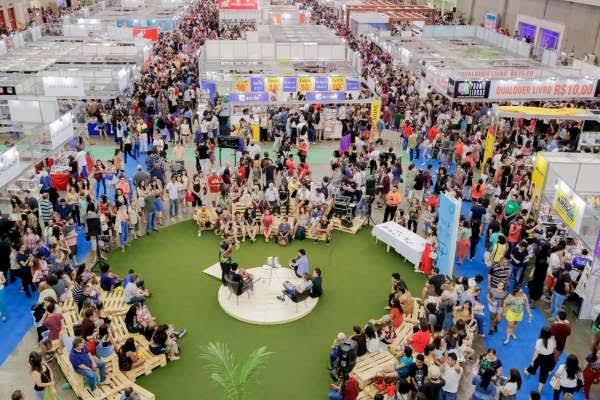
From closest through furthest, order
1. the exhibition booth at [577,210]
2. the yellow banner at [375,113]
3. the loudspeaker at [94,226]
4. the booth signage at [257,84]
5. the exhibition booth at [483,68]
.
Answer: the exhibition booth at [577,210] < the loudspeaker at [94,226] < the exhibition booth at [483,68] < the yellow banner at [375,113] < the booth signage at [257,84]

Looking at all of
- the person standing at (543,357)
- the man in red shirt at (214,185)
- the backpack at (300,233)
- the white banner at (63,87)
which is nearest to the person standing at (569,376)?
the person standing at (543,357)

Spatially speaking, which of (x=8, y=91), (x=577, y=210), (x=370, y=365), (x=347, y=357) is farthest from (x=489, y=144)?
(x=8, y=91)

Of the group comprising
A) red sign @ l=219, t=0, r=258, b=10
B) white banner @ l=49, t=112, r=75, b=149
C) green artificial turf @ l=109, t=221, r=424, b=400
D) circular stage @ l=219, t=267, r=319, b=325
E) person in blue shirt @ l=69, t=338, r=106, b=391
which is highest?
red sign @ l=219, t=0, r=258, b=10

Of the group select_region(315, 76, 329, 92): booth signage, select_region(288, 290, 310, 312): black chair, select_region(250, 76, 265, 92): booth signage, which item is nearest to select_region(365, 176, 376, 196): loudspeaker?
select_region(288, 290, 310, 312): black chair

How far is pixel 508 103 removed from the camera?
2188 cm

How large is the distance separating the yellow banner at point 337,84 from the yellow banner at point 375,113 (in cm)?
287

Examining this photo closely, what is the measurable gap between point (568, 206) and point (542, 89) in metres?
A: 8.74

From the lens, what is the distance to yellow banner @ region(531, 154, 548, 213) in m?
13.4

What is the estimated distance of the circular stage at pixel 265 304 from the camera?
34.2ft

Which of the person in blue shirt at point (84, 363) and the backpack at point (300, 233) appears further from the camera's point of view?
the backpack at point (300, 233)

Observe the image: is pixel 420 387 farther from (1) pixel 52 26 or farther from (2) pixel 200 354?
(1) pixel 52 26

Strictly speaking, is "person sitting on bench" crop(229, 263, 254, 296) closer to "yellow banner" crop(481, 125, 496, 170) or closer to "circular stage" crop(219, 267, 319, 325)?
"circular stage" crop(219, 267, 319, 325)

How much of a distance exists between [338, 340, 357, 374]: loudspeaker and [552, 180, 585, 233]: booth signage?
17.8ft

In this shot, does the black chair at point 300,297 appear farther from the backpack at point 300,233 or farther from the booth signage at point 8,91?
the booth signage at point 8,91
